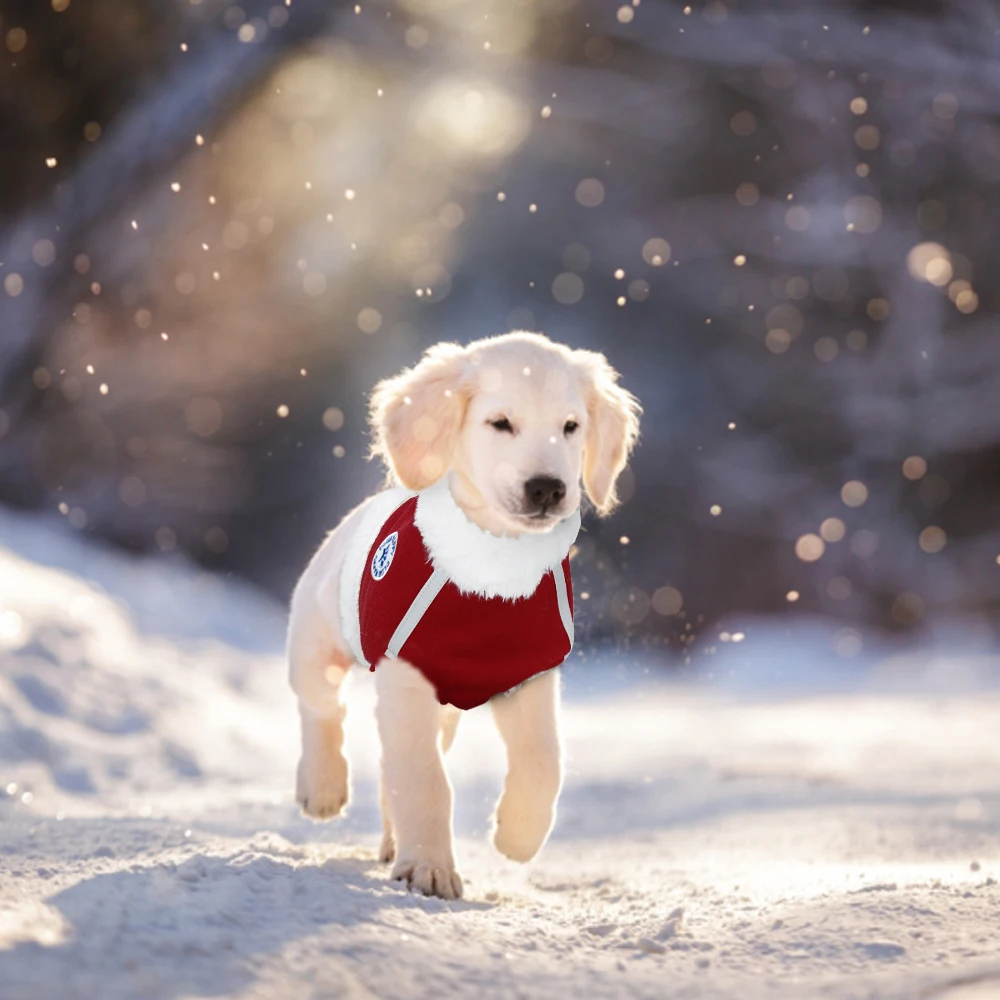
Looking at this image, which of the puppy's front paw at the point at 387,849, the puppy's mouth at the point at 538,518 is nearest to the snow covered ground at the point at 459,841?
the puppy's front paw at the point at 387,849

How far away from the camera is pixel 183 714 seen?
254 inches

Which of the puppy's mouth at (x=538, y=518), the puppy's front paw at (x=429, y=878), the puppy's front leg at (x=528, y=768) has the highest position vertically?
the puppy's mouth at (x=538, y=518)

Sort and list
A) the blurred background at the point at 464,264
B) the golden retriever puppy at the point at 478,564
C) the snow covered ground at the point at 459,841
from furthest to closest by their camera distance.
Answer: the blurred background at the point at 464,264
the golden retriever puppy at the point at 478,564
the snow covered ground at the point at 459,841

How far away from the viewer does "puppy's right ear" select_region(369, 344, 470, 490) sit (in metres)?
3.12

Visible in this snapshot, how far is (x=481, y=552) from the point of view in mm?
3043

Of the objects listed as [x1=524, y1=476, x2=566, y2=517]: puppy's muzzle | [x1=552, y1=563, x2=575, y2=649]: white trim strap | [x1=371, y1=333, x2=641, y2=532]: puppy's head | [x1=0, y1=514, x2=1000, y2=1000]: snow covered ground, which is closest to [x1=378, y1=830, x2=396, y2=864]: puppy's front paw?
[x1=0, y1=514, x2=1000, y2=1000]: snow covered ground

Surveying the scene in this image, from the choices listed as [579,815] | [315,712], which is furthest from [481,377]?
[579,815]

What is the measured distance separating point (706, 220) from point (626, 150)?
138 cm

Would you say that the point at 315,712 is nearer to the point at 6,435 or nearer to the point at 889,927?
→ the point at 889,927

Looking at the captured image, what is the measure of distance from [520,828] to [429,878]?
0.43 m

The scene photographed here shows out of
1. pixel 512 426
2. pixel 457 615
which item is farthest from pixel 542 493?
pixel 457 615

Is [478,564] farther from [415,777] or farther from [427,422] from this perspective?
[415,777]

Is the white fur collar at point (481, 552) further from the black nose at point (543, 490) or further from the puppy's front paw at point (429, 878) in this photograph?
the puppy's front paw at point (429, 878)

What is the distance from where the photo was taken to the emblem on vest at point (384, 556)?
3.13 meters
